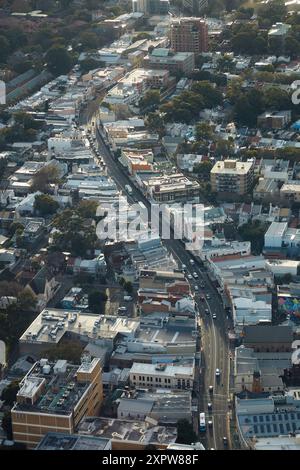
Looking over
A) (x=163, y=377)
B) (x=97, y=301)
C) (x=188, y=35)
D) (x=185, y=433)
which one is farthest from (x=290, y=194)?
(x=188, y=35)

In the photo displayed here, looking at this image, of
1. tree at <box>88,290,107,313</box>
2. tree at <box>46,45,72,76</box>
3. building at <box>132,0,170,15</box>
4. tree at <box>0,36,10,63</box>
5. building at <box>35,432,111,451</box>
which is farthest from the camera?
building at <box>132,0,170,15</box>

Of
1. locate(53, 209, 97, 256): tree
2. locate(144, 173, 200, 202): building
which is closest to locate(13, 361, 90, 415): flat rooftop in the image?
locate(53, 209, 97, 256): tree

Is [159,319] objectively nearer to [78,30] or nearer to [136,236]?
[136,236]

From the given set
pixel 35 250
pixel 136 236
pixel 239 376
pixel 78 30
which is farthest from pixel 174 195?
pixel 78 30

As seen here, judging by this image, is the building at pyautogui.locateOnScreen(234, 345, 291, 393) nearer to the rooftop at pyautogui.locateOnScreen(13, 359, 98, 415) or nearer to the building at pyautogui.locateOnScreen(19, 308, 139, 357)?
the building at pyautogui.locateOnScreen(19, 308, 139, 357)

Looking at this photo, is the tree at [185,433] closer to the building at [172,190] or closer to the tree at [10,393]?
the tree at [10,393]
